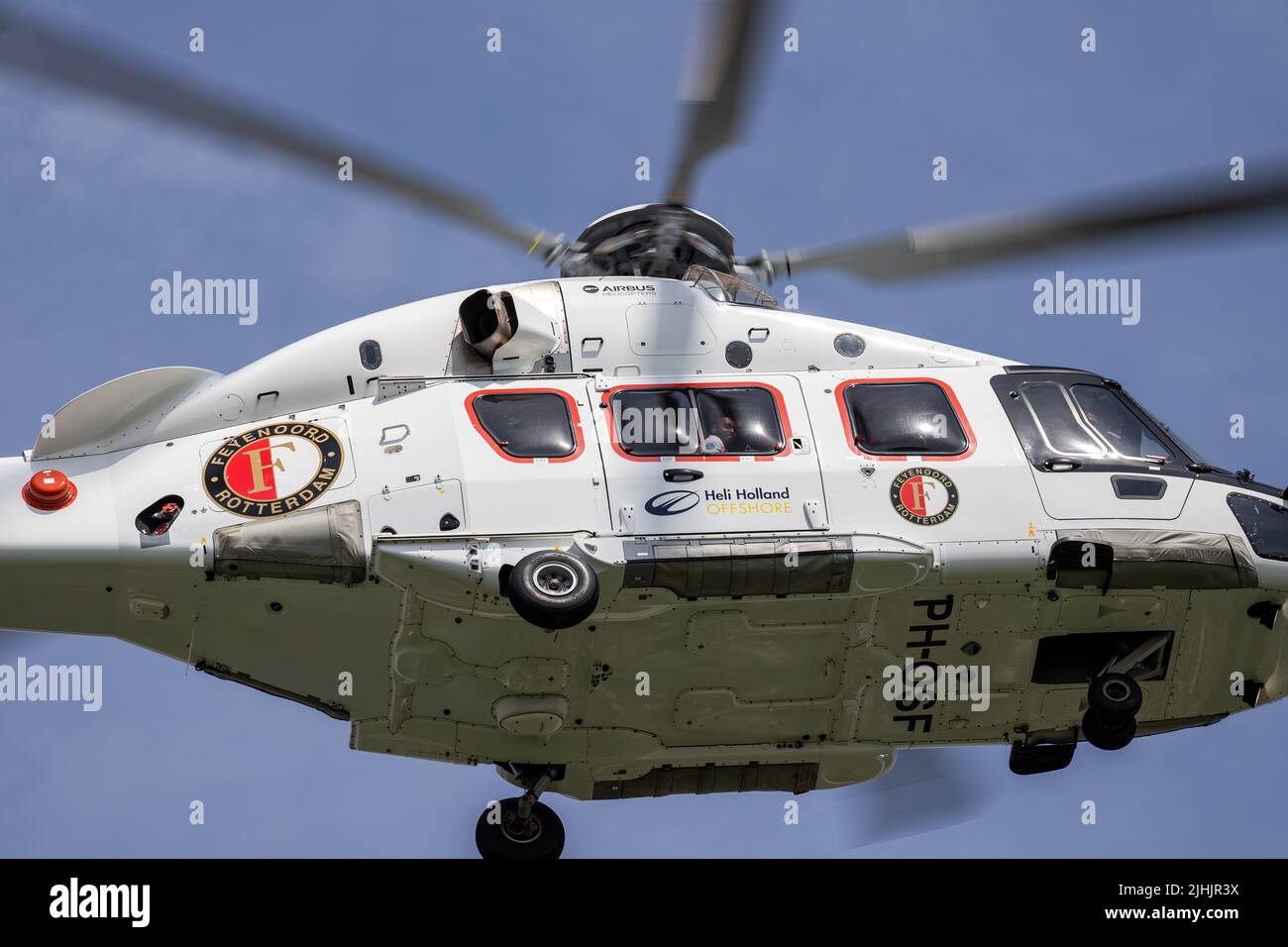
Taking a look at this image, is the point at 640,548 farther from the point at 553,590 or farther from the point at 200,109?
the point at 200,109

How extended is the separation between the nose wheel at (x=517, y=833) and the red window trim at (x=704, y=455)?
3626 mm

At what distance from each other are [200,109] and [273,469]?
3260 millimetres

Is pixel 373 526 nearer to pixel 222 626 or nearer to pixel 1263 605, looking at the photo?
pixel 222 626

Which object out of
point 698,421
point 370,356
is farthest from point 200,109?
point 698,421

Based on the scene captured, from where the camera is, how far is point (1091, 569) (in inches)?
635

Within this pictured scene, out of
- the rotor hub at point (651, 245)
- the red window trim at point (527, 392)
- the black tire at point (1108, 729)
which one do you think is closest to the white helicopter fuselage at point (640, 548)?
the red window trim at point (527, 392)

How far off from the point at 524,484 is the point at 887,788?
17.9 ft

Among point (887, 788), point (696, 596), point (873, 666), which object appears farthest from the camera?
point (887, 788)

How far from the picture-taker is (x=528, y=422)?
54.1 feet

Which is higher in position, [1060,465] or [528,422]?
[528,422]

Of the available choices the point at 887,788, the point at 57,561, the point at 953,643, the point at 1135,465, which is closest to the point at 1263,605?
the point at 1135,465

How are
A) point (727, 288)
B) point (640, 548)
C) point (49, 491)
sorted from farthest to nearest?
point (727, 288)
point (49, 491)
point (640, 548)

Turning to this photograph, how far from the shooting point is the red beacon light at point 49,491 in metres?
16.0

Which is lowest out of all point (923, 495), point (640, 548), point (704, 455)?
point (640, 548)
